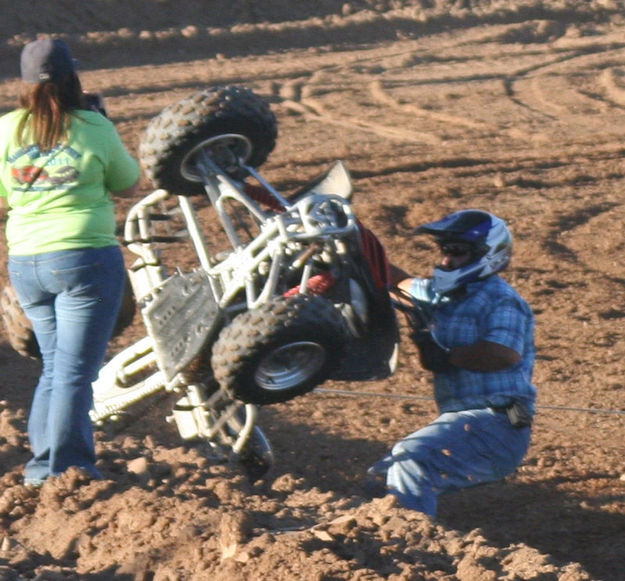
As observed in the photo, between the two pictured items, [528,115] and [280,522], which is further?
[528,115]

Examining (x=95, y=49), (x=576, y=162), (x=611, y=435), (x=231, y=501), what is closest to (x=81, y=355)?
(x=231, y=501)

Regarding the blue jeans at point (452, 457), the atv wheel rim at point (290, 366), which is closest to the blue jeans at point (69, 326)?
the atv wheel rim at point (290, 366)

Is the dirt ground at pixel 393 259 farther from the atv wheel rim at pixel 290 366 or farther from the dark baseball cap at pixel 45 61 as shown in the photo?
Result: the dark baseball cap at pixel 45 61

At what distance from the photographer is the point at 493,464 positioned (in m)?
5.69

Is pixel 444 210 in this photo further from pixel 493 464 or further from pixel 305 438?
pixel 493 464

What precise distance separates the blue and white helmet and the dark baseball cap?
1.76 m

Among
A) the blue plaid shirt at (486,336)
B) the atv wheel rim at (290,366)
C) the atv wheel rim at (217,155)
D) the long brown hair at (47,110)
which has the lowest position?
the blue plaid shirt at (486,336)

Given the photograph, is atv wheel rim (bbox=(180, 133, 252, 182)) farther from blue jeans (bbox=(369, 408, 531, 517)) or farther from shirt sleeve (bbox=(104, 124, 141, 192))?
blue jeans (bbox=(369, 408, 531, 517))

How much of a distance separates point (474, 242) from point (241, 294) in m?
1.10

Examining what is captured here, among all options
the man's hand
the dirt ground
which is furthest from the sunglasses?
the dirt ground

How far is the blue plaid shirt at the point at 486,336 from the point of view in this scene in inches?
227

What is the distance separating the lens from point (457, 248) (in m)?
5.86

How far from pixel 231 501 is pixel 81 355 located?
90 centimetres

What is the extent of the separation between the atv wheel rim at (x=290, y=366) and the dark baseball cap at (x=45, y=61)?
4.78ft
